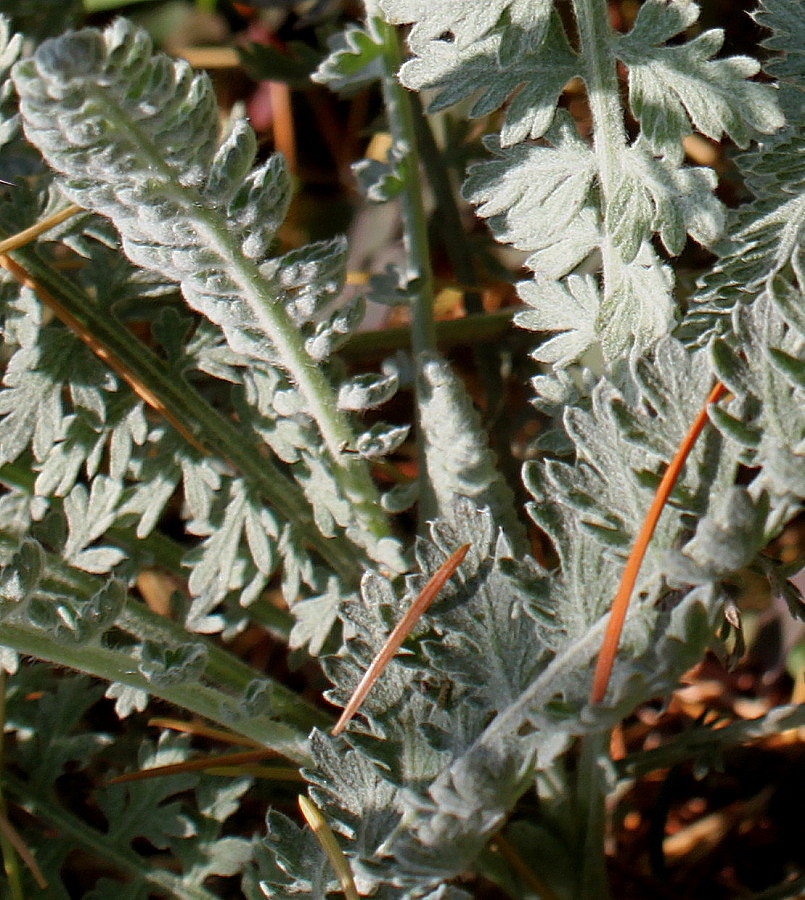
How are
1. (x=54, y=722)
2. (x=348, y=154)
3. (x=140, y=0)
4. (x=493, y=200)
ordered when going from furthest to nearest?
(x=348, y=154), (x=140, y=0), (x=54, y=722), (x=493, y=200)

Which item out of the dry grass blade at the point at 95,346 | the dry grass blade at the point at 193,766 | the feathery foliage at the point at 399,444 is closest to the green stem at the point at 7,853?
the feathery foliage at the point at 399,444

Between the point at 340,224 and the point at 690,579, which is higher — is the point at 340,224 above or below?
below

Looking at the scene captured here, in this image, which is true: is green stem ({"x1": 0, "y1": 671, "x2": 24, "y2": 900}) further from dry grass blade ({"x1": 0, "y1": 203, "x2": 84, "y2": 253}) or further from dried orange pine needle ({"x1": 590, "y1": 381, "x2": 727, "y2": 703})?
dried orange pine needle ({"x1": 590, "y1": 381, "x2": 727, "y2": 703})

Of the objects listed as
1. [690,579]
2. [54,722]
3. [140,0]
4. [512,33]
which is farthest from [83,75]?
[140,0]

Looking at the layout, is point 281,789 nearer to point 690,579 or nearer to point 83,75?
point 690,579

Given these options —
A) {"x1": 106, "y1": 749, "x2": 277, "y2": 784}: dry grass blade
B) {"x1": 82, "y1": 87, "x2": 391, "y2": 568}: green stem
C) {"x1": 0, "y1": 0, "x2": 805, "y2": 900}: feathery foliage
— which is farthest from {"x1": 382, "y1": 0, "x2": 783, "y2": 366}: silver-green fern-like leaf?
{"x1": 106, "y1": 749, "x2": 277, "y2": 784}: dry grass blade

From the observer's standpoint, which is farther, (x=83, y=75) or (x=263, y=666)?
(x=263, y=666)

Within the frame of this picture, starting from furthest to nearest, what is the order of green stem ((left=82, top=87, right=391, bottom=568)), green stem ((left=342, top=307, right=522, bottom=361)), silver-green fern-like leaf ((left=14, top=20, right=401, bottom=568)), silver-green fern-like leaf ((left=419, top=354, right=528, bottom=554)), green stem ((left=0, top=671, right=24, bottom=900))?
green stem ((left=342, top=307, right=522, bottom=361))
green stem ((left=0, top=671, right=24, bottom=900))
silver-green fern-like leaf ((left=419, top=354, right=528, bottom=554))
green stem ((left=82, top=87, right=391, bottom=568))
silver-green fern-like leaf ((left=14, top=20, right=401, bottom=568))

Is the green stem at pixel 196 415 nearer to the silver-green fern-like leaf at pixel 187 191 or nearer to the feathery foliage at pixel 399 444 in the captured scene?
the feathery foliage at pixel 399 444
